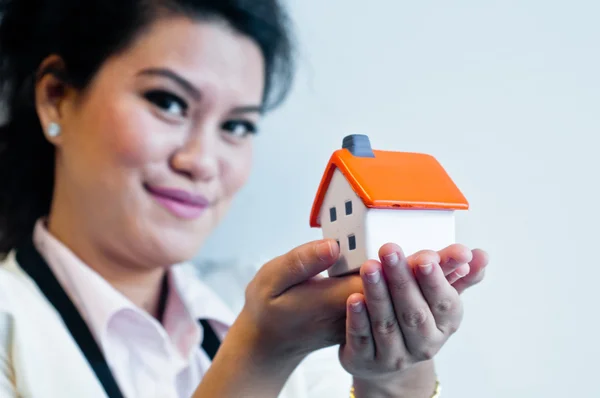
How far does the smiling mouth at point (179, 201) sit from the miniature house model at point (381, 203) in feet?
1.06

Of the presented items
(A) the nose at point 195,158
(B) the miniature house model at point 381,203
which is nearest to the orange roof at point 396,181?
(B) the miniature house model at point 381,203

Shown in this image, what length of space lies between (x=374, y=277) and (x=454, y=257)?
2.3 inches

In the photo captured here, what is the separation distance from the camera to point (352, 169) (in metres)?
0.37

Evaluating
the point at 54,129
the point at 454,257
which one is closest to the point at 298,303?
the point at 454,257

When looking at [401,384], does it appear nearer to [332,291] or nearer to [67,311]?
[332,291]

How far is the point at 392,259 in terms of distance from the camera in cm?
32

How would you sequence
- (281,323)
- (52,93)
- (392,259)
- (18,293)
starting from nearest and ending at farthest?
(392,259)
(281,323)
(18,293)
(52,93)

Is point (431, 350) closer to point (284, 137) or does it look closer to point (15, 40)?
point (284, 137)

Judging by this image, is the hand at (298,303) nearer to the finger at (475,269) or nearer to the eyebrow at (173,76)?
the finger at (475,269)

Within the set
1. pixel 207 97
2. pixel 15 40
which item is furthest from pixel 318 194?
pixel 15 40

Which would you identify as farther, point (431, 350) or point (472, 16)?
point (472, 16)

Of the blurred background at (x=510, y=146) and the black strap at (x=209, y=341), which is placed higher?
the blurred background at (x=510, y=146)

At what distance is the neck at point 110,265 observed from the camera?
2.35ft

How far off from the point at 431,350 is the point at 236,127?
49cm
